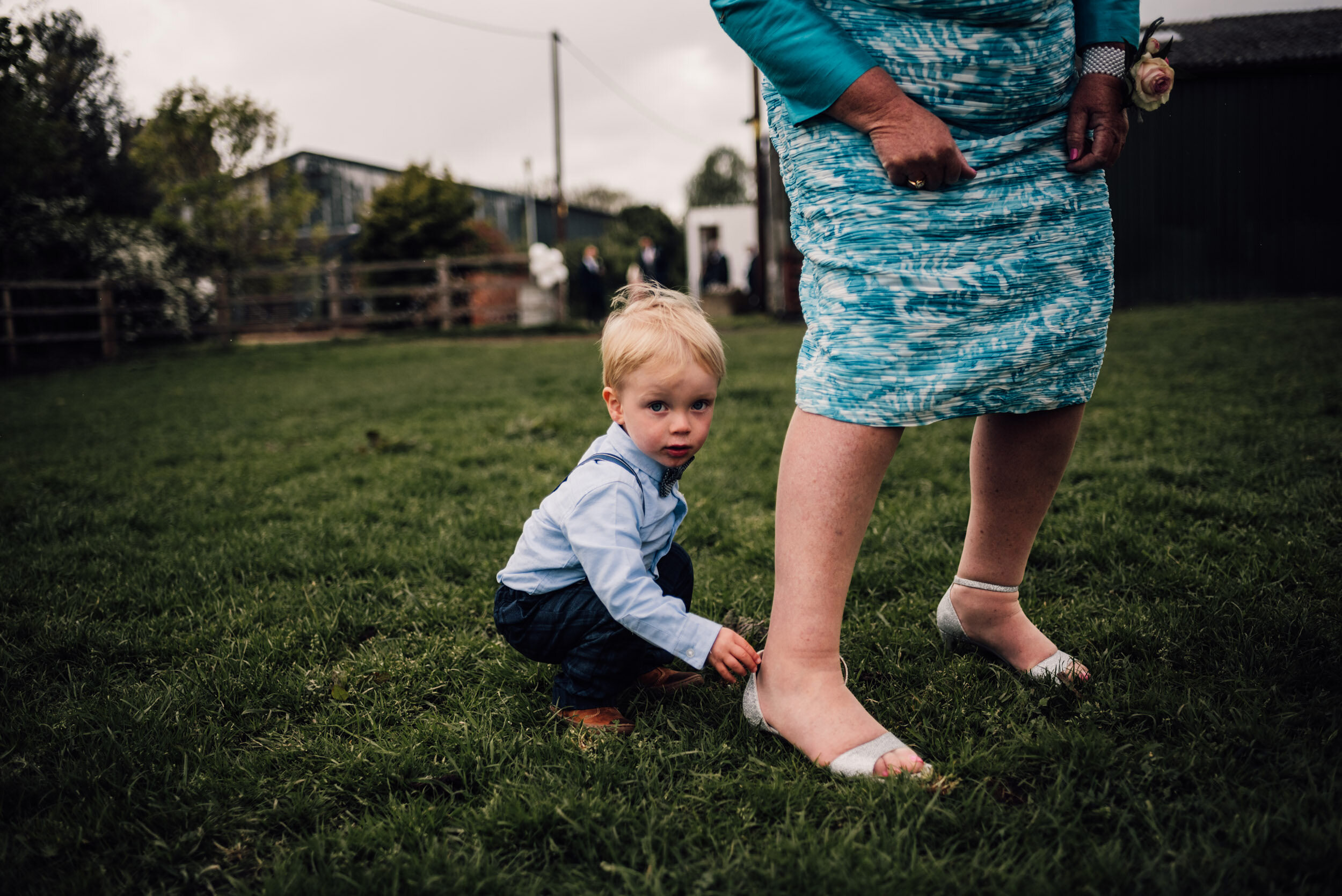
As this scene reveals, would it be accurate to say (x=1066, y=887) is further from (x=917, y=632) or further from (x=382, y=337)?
(x=382, y=337)

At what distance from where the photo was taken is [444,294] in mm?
17234

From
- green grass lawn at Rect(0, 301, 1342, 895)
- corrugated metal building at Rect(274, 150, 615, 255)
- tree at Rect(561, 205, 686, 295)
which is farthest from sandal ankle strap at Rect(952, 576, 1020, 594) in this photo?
corrugated metal building at Rect(274, 150, 615, 255)

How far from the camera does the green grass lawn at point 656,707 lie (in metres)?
1.21

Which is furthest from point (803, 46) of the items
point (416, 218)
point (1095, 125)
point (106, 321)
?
point (416, 218)

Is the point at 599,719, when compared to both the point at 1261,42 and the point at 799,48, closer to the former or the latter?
the point at 799,48

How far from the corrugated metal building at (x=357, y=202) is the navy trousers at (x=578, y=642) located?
68.0 ft

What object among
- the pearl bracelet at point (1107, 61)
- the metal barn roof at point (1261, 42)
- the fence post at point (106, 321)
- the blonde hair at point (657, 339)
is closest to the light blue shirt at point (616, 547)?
the blonde hair at point (657, 339)

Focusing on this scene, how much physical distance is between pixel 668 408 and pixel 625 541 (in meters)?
0.27

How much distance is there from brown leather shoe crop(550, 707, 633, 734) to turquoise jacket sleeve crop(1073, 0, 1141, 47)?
5.04 ft

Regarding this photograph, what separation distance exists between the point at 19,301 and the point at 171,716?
13.8 meters

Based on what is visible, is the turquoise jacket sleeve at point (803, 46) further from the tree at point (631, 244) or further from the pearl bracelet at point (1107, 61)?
the tree at point (631, 244)

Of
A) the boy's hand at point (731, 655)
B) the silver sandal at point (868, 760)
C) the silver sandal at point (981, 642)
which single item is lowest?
the silver sandal at point (868, 760)

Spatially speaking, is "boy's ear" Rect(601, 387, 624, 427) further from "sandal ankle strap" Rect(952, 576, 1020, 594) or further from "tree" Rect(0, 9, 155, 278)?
"tree" Rect(0, 9, 155, 278)

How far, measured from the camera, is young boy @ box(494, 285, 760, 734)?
59.1 inches
